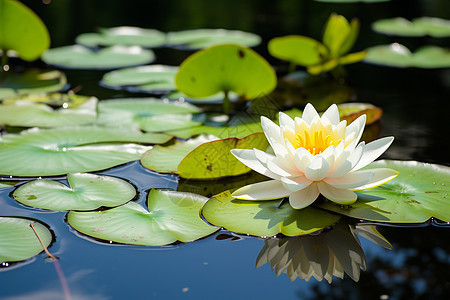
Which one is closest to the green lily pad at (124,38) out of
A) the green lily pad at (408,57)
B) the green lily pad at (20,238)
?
the green lily pad at (408,57)

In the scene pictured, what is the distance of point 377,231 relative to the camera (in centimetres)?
121

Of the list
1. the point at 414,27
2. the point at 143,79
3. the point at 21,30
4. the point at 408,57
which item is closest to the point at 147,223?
the point at 143,79

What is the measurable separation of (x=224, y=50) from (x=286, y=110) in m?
0.40

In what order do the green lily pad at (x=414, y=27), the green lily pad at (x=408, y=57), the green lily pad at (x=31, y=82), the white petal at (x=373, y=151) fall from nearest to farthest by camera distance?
the white petal at (x=373, y=151) → the green lily pad at (x=31, y=82) → the green lily pad at (x=408, y=57) → the green lily pad at (x=414, y=27)

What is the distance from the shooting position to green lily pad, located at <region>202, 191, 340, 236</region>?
1.18m

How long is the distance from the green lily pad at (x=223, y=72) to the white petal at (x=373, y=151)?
69cm

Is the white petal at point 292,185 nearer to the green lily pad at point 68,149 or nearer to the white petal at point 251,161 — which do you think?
the white petal at point 251,161

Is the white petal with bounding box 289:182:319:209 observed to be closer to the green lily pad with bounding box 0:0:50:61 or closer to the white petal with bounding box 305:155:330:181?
the white petal with bounding box 305:155:330:181

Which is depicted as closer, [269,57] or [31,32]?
[31,32]

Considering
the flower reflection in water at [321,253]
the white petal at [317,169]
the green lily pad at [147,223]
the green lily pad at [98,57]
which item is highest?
the white petal at [317,169]

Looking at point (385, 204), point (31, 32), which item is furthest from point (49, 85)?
point (385, 204)

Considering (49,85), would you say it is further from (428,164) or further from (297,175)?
(428,164)

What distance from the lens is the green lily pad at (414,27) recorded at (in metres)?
3.75

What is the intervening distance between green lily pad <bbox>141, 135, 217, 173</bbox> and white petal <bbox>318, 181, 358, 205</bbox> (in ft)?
1.49
